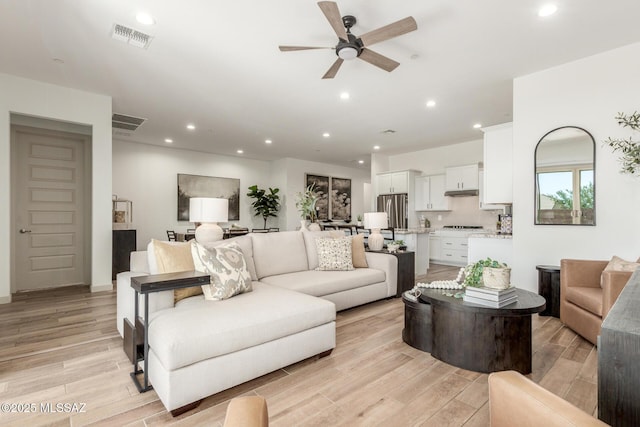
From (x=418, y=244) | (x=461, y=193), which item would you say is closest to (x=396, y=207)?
(x=461, y=193)

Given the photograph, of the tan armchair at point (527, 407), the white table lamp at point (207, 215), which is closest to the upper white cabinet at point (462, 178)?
the white table lamp at point (207, 215)

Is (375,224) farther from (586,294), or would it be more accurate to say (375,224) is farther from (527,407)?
(527,407)

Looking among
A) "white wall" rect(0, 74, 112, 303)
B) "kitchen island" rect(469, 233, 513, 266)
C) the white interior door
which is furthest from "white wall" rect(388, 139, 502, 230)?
the white interior door

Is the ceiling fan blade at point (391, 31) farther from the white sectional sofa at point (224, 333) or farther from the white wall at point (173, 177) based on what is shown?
the white wall at point (173, 177)

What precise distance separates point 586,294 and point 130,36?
4847mm

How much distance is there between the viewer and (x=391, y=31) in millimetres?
2539

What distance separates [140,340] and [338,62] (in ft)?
9.47

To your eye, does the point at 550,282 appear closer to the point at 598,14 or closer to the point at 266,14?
the point at 598,14

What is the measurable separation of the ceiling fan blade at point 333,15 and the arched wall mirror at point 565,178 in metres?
2.80

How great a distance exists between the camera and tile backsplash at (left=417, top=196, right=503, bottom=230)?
715 centimetres

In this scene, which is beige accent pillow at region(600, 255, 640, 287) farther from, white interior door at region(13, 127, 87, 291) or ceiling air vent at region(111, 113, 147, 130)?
white interior door at region(13, 127, 87, 291)

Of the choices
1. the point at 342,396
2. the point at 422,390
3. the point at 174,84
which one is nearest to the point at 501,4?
the point at 422,390

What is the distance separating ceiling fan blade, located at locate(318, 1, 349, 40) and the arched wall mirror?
2804 mm

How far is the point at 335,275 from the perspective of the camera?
3.59 metres
